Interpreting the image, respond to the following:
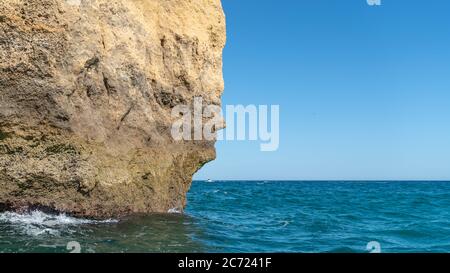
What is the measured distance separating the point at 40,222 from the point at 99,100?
3663 mm

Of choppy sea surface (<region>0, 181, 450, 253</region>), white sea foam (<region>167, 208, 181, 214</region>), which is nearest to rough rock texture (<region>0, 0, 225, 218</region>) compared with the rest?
white sea foam (<region>167, 208, 181, 214</region>)

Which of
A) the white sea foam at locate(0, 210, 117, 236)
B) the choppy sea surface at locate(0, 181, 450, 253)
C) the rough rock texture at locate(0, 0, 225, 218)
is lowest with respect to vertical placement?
the choppy sea surface at locate(0, 181, 450, 253)

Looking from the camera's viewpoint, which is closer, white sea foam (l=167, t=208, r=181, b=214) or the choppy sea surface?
the choppy sea surface

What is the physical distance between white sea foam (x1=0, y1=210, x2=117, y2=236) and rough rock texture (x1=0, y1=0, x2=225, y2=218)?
230 mm

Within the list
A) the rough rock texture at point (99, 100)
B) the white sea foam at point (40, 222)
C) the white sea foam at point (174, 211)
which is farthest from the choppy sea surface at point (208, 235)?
the rough rock texture at point (99, 100)

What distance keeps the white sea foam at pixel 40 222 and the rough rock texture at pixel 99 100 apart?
230 millimetres

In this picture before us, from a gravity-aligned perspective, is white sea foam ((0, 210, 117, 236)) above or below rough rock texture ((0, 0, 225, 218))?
below

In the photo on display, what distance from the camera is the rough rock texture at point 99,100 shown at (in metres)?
11.4

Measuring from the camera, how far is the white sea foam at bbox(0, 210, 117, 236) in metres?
10.8

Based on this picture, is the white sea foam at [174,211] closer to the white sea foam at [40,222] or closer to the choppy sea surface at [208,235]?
the choppy sea surface at [208,235]

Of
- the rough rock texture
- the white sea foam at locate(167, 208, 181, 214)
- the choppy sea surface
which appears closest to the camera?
the choppy sea surface

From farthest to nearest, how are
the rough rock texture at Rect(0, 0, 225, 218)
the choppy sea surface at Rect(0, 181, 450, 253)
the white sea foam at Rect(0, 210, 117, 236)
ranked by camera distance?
the rough rock texture at Rect(0, 0, 225, 218)
the white sea foam at Rect(0, 210, 117, 236)
the choppy sea surface at Rect(0, 181, 450, 253)

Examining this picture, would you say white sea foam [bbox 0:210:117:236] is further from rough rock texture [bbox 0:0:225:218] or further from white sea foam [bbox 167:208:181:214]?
white sea foam [bbox 167:208:181:214]

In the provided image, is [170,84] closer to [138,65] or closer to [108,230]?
[138,65]
